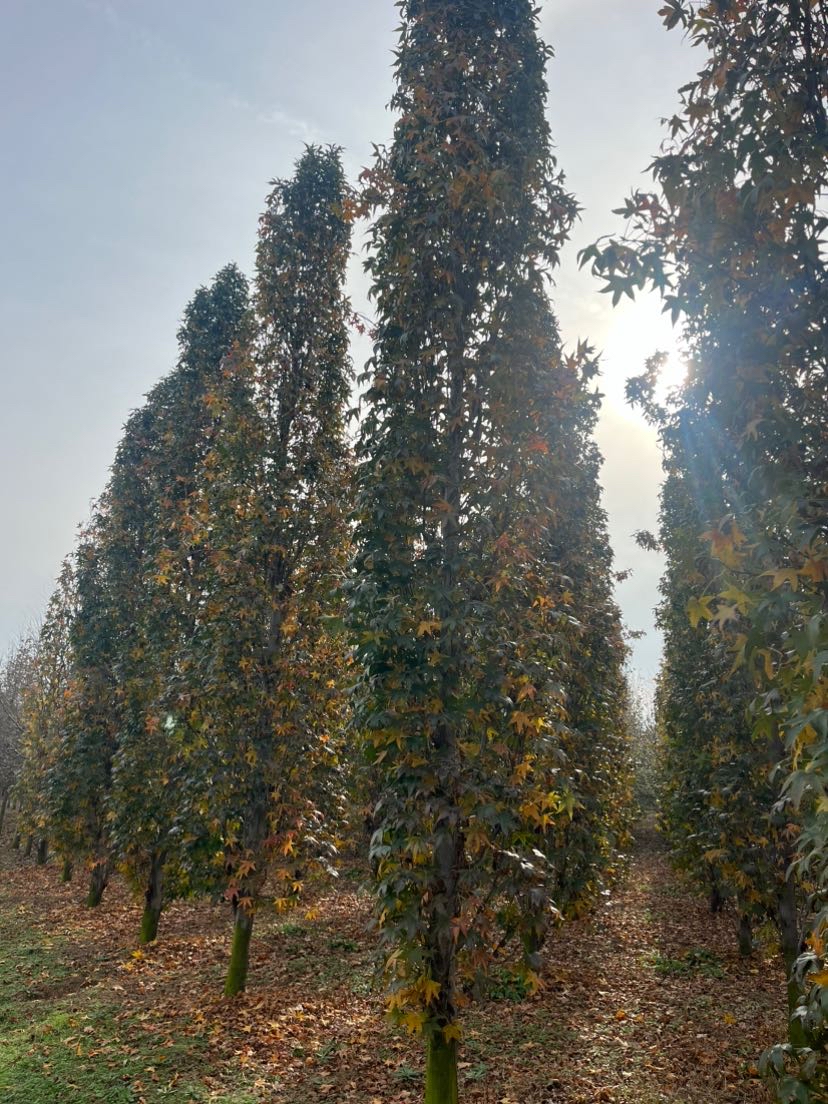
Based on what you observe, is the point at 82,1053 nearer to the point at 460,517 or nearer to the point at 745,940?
the point at 460,517

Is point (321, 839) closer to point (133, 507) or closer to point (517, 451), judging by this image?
point (517, 451)

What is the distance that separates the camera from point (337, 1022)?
951cm

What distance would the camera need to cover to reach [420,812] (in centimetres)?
603

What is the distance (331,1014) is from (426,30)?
13.1 m

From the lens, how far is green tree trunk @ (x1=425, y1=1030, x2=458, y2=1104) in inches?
231

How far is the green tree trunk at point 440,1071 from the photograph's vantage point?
5.88m

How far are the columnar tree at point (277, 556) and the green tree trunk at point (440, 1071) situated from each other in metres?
4.19

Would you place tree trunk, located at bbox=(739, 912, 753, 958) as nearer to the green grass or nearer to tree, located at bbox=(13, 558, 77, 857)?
the green grass

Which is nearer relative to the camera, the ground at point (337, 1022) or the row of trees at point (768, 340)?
the row of trees at point (768, 340)

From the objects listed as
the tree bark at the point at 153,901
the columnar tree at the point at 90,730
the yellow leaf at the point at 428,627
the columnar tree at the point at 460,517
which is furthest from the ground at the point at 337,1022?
the yellow leaf at the point at 428,627

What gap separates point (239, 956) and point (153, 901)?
189 inches

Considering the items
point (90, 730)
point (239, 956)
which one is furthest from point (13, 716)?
point (239, 956)

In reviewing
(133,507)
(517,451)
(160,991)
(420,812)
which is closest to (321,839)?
(160,991)

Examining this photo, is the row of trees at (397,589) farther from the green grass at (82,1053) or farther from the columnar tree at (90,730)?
the green grass at (82,1053)
